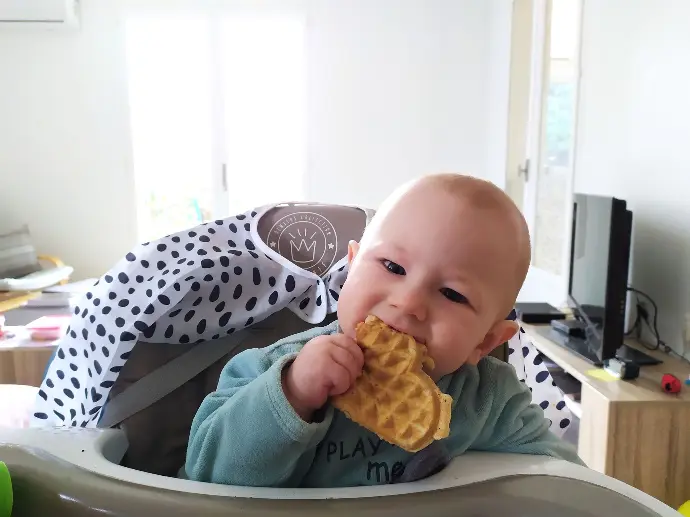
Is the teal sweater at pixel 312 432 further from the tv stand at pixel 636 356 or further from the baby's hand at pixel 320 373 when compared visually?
the tv stand at pixel 636 356

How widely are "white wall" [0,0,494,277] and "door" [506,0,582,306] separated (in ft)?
1.48

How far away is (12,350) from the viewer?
1765 mm

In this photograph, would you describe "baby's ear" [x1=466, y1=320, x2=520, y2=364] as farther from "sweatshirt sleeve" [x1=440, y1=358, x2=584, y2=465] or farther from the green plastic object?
the green plastic object

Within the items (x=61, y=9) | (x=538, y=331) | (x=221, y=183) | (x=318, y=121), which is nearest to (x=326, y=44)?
(x=318, y=121)

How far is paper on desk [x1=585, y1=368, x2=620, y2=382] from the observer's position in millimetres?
1843

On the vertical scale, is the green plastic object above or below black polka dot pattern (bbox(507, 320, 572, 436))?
above

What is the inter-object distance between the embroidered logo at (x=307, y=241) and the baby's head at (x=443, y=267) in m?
0.33

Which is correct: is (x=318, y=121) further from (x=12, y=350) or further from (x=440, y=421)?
(x=440, y=421)

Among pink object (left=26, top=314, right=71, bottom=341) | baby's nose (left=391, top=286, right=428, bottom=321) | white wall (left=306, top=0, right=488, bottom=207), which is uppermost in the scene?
white wall (left=306, top=0, right=488, bottom=207)

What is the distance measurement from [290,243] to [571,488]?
60 cm

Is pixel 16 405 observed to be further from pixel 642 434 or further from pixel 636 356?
pixel 636 356

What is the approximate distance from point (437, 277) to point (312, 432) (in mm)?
206

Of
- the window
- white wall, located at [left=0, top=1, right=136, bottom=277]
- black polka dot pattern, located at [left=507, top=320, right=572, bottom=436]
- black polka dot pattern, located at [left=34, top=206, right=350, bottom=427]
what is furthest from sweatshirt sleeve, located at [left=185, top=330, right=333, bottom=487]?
white wall, located at [left=0, top=1, right=136, bottom=277]

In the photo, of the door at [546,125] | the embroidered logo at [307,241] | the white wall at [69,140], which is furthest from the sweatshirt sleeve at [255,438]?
the white wall at [69,140]
